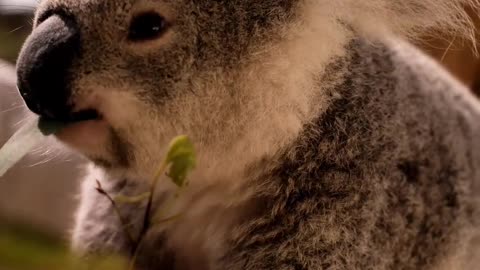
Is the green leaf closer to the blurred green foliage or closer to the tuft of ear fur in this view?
the blurred green foliage

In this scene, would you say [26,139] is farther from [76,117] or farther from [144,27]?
[144,27]

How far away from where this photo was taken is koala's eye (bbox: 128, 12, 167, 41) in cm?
110

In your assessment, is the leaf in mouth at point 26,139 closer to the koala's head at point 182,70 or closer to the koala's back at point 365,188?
the koala's head at point 182,70

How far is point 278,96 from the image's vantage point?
Answer: 123 cm

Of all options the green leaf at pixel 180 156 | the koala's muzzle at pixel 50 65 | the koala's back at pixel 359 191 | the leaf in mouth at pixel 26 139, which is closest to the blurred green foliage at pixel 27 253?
the green leaf at pixel 180 156

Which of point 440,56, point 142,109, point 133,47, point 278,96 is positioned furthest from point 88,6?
point 440,56

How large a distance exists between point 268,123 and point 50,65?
0.48 metres

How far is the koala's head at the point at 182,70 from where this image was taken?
3.52 ft

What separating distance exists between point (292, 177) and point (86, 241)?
76cm

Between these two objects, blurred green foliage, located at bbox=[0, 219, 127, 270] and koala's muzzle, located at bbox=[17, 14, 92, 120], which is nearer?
blurred green foliage, located at bbox=[0, 219, 127, 270]

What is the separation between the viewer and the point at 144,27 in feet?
3.62

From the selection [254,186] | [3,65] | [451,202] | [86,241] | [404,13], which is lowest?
[86,241]

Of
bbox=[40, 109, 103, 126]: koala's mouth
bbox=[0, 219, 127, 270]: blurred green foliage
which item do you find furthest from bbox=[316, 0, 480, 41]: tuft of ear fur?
bbox=[0, 219, 127, 270]: blurred green foliage

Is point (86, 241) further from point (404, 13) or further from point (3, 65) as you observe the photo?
point (404, 13)
